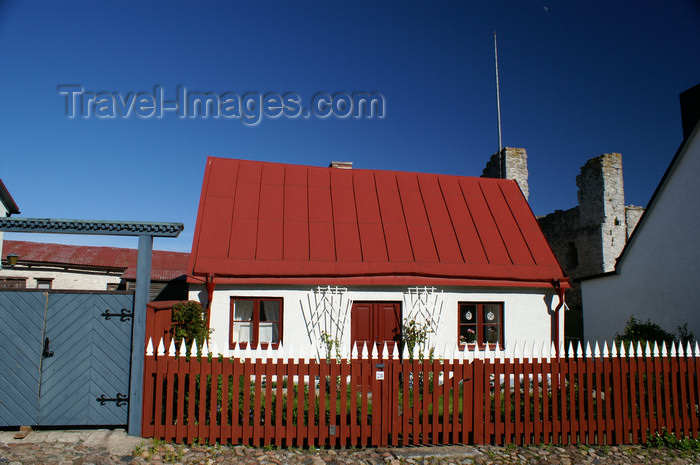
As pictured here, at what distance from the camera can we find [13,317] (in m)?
6.78

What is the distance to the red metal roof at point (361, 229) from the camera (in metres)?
10.9

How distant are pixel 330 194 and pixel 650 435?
884cm

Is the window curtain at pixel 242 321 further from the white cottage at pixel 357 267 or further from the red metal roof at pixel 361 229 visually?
the red metal roof at pixel 361 229

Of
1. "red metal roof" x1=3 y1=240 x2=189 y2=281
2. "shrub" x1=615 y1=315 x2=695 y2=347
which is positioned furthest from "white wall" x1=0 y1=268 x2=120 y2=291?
"shrub" x1=615 y1=315 x2=695 y2=347

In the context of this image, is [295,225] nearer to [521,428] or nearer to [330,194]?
[330,194]

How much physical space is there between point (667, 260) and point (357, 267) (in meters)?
7.97

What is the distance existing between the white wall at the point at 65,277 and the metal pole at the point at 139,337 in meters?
24.6

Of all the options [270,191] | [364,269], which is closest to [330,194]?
[270,191]

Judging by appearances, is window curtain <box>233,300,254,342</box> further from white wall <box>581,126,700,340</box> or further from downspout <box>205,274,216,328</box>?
white wall <box>581,126,700,340</box>

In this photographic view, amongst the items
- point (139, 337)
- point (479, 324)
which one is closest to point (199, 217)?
point (139, 337)

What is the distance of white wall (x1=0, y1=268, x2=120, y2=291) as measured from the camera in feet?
89.7

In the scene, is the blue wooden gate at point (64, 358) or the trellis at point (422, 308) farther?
the trellis at point (422, 308)

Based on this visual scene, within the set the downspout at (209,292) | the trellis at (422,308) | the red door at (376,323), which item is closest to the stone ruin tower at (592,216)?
the trellis at (422,308)

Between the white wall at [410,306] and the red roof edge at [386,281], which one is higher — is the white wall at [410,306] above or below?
below
